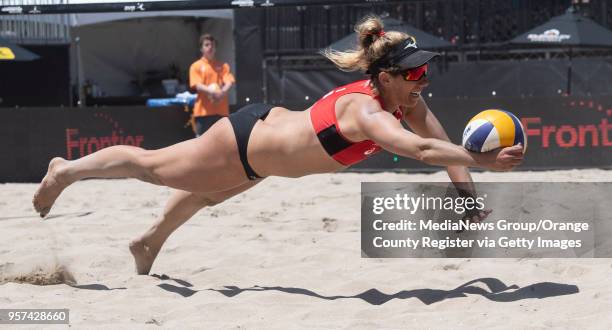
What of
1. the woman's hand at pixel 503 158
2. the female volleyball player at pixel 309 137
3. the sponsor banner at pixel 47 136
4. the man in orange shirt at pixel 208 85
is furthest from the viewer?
the sponsor banner at pixel 47 136

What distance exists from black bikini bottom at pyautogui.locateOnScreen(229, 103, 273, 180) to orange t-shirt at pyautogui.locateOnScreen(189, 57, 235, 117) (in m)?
5.32

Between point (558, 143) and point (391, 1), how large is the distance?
2632mm

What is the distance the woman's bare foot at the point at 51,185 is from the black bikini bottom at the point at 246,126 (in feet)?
3.55

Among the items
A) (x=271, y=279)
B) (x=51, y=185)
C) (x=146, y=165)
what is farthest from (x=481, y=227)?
(x=51, y=185)

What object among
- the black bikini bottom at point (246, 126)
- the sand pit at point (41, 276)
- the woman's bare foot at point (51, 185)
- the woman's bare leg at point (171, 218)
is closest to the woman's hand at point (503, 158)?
the black bikini bottom at point (246, 126)

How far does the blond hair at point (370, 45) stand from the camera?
16.2 ft

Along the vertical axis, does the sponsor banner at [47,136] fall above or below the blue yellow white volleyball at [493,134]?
below

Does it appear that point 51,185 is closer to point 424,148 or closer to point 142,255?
point 142,255

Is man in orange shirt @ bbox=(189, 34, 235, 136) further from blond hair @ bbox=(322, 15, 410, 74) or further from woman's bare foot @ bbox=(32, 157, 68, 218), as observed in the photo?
blond hair @ bbox=(322, 15, 410, 74)

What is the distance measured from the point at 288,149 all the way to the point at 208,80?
570cm

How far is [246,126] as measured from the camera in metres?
5.06

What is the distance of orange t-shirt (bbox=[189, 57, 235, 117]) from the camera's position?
10.5m

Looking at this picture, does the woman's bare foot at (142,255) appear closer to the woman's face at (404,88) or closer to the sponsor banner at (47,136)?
the woman's face at (404,88)

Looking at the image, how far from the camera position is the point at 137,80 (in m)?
16.0
